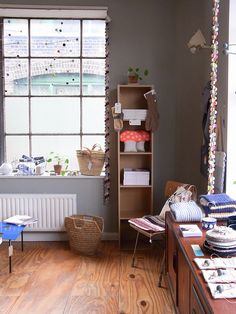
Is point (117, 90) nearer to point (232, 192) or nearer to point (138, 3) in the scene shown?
point (138, 3)

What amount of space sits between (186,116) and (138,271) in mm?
1757

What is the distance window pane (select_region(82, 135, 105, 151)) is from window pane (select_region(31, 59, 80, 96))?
1.79ft

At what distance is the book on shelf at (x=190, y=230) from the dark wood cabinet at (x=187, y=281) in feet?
0.09

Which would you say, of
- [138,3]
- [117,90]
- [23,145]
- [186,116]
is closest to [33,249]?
[23,145]

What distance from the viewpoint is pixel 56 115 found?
4.36 meters

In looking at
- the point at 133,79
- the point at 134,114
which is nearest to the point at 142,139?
the point at 134,114

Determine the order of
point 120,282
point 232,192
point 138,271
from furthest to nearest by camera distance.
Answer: point 138,271, point 120,282, point 232,192

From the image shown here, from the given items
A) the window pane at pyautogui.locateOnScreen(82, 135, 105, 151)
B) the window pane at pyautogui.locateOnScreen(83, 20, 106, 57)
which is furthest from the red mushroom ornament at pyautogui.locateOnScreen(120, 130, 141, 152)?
the window pane at pyautogui.locateOnScreen(83, 20, 106, 57)

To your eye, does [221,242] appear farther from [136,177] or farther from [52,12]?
[52,12]

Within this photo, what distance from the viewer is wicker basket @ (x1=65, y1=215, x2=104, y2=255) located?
146 inches

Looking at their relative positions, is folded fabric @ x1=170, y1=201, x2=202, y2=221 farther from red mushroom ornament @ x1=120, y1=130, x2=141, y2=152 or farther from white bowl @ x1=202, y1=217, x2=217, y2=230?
red mushroom ornament @ x1=120, y1=130, x2=141, y2=152

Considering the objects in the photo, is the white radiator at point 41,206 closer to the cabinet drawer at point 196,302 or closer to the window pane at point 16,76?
the window pane at point 16,76

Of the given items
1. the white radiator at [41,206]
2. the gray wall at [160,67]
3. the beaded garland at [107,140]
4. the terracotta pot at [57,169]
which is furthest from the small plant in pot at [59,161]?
the beaded garland at [107,140]

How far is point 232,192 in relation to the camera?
2.94m
